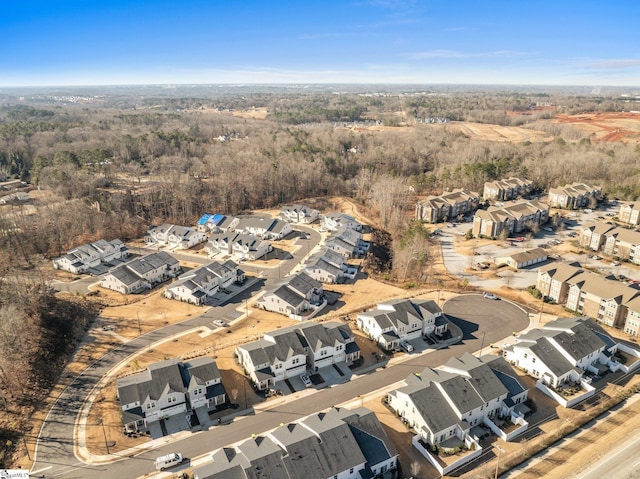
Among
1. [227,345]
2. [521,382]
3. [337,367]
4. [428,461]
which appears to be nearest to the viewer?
[428,461]

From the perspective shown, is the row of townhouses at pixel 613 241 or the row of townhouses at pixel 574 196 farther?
the row of townhouses at pixel 574 196

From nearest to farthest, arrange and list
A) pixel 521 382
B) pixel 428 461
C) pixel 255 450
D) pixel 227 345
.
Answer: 1. pixel 255 450
2. pixel 428 461
3. pixel 521 382
4. pixel 227 345

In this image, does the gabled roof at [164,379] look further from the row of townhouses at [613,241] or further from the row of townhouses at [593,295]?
the row of townhouses at [613,241]

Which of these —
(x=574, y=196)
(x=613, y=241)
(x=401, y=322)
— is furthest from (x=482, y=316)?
(x=574, y=196)

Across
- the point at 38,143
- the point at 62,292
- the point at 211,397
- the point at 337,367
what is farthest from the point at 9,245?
the point at 38,143

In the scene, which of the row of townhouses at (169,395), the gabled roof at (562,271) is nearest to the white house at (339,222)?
the gabled roof at (562,271)

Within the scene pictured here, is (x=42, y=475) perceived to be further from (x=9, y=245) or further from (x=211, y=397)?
(x=9, y=245)

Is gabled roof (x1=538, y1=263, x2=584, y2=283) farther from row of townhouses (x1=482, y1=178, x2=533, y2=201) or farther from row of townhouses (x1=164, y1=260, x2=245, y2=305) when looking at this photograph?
row of townhouses (x1=482, y1=178, x2=533, y2=201)
